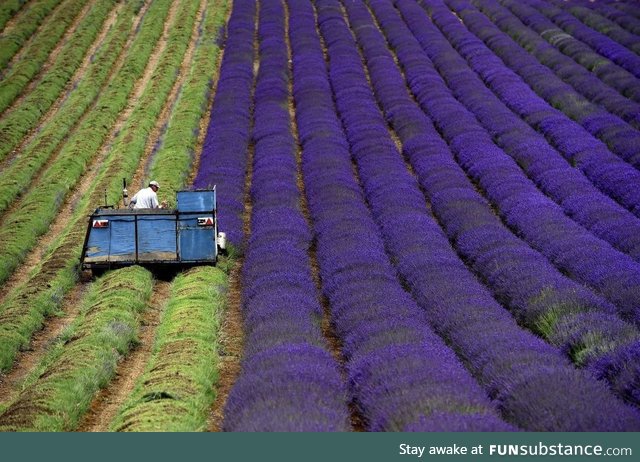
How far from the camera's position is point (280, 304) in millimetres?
11758

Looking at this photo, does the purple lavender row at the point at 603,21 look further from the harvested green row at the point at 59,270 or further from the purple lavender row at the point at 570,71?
the harvested green row at the point at 59,270

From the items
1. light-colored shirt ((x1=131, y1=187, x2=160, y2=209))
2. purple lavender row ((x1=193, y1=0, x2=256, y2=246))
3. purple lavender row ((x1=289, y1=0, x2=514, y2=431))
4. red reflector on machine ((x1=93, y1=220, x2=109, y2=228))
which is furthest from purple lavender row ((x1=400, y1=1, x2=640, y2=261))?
red reflector on machine ((x1=93, y1=220, x2=109, y2=228))

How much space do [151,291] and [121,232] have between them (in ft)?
4.24

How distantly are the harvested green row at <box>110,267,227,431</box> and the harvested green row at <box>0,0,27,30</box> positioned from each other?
30038mm

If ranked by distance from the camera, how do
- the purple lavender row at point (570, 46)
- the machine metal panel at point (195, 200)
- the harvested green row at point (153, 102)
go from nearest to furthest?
the machine metal panel at point (195, 200)
the harvested green row at point (153, 102)
the purple lavender row at point (570, 46)

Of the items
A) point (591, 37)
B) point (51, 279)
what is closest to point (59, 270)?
point (51, 279)

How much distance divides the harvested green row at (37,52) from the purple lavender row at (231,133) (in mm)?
6247

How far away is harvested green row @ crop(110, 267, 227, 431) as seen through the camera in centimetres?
854

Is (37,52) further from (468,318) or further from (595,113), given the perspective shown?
(468,318)

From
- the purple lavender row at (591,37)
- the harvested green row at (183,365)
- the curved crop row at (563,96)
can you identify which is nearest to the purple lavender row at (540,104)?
Result: the curved crop row at (563,96)

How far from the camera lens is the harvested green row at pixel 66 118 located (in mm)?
21875

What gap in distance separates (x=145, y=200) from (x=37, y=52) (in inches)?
910

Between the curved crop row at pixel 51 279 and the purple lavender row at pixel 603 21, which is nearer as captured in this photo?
the curved crop row at pixel 51 279

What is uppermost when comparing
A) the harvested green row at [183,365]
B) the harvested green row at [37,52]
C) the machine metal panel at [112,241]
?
the harvested green row at [183,365]
